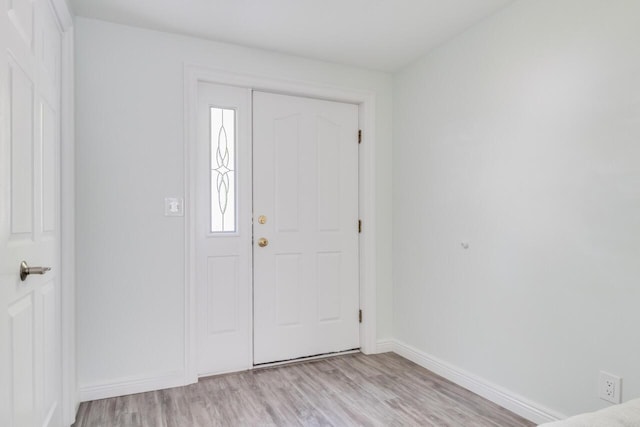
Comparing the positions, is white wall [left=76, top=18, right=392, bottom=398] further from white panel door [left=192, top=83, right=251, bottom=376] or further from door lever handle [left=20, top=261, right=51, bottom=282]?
door lever handle [left=20, top=261, right=51, bottom=282]

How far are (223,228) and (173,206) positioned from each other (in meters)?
0.39

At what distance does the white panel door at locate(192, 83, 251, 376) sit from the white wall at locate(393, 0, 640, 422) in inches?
52.1

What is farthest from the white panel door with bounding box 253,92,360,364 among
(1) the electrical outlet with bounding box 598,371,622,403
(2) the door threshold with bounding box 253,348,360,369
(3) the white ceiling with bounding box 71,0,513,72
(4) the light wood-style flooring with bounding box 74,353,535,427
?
(1) the electrical outlet with bounding box 598,371,622,403

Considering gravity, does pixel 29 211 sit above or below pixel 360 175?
below

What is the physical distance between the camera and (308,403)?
242 centimetres

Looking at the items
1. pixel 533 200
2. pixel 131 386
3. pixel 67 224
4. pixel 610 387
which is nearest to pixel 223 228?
pixel 67 224

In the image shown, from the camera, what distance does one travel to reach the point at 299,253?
314cm

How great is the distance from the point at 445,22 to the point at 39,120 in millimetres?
2318

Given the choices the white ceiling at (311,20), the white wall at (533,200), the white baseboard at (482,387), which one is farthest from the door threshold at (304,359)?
the white ceiling at (311,20)

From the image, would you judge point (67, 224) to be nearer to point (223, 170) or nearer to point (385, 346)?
point (223, 170)

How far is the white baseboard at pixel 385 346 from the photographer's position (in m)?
3.32

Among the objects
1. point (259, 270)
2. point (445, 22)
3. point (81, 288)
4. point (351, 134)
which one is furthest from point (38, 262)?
point (445, 22)

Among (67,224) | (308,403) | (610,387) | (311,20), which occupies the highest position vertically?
(311,20)

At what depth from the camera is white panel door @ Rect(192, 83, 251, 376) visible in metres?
2.80
